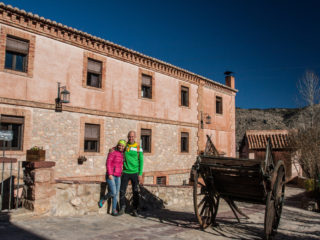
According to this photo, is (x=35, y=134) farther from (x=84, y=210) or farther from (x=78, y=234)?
(x=78, y=234)

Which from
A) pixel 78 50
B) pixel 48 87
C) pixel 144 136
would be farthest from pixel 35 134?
pixel 144 136

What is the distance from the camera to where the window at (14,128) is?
9.26m

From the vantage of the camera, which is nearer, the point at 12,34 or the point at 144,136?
the point at 12,34

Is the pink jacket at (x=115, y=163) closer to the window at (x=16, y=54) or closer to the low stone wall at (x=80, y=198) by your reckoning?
the low stone wall at (x=80, y=198)

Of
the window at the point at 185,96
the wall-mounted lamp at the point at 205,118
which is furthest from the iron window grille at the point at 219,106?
the window at the point at 185,96

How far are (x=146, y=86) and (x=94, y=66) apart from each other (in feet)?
10.5

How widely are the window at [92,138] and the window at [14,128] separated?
8.35 feet

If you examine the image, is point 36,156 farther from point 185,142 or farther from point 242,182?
point 185,142

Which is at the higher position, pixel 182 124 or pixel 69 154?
pixel 182 124

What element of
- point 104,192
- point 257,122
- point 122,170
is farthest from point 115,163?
point 257,122

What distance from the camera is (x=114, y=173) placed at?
6.56 metres

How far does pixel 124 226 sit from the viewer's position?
561 centimetres

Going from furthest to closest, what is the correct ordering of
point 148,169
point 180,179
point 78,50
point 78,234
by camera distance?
point 180,179
point 148,169
point 78,50
point 78,234

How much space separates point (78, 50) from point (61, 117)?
2.86 metres
